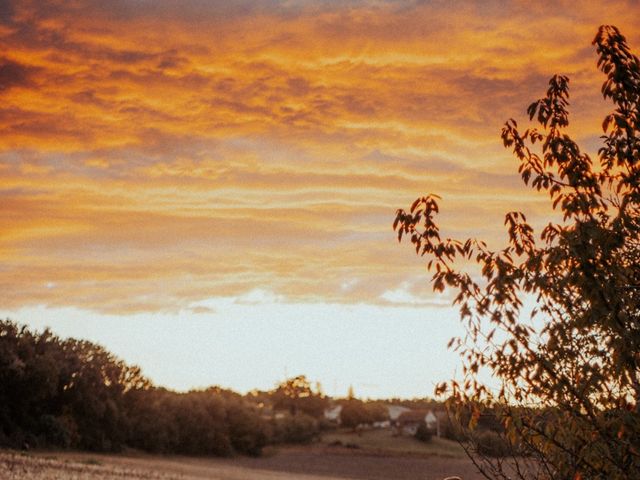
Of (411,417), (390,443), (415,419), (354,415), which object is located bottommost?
(390,443)

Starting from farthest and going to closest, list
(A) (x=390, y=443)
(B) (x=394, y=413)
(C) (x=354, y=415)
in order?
1. (B) (x=394, y=413)
2. (C) (x=354, y=415)
3. (A) (x=390, y=443)

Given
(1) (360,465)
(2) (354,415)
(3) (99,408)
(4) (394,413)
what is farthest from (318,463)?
(4) (394,413)

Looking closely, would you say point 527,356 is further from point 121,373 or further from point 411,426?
point 411,426

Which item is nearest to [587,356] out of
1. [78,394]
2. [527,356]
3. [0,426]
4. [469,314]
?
[527,356]

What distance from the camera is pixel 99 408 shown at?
7638 cm

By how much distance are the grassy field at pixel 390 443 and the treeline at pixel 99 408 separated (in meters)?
15.6

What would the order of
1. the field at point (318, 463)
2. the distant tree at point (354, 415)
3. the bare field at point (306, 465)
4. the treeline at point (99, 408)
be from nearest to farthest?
the field at point (318, 463) → the bare field at point (306, 465) → the treeline at point (99, 408) → the distant tree at point (354, 415)

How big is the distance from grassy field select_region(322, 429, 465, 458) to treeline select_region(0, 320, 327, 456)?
51.1 ft

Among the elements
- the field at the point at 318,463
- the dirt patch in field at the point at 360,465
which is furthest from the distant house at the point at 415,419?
the dirt patch in field at the point at 360,465

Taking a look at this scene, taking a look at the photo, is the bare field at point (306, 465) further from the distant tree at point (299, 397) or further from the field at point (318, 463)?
the distant tree at point (299, 397)

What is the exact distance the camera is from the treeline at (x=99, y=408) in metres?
69.6

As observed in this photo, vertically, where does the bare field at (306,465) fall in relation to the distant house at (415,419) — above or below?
below

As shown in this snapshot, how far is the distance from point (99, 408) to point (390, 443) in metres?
56.7

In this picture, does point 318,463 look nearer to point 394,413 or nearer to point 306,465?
point 306,465
